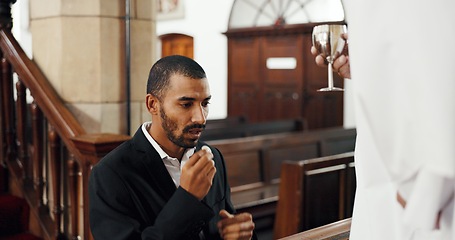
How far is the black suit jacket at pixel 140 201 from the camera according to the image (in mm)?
1578

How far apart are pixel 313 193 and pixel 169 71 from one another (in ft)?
8.89

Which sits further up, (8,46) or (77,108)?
(8,46)

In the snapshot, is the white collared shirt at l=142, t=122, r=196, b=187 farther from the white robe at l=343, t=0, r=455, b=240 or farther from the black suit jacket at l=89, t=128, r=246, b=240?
the white robe at l=343, t=0, r=455, b=240

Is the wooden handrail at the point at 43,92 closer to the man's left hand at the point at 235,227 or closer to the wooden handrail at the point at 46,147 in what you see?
the wooden handrail at the point at 46,147

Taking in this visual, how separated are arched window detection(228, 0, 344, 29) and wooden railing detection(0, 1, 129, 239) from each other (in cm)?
674

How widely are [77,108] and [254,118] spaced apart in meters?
7.92

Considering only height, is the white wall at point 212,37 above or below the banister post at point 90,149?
above

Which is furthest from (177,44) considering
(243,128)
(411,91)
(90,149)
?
(411,91)

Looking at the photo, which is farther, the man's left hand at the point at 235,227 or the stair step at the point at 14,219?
the stair step at the point at 14,219

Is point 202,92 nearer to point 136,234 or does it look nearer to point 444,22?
point 136,234

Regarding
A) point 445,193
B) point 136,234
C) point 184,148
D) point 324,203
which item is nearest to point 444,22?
point 445,193

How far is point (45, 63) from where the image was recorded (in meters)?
3.46

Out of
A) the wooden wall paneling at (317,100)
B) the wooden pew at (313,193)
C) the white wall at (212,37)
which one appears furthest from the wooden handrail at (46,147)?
the white wall at (212,37)

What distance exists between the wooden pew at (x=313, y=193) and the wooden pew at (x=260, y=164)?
0.35m
